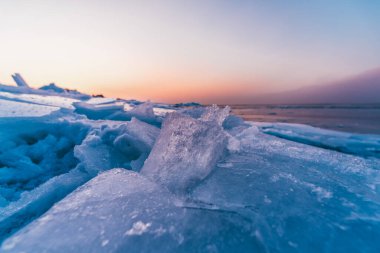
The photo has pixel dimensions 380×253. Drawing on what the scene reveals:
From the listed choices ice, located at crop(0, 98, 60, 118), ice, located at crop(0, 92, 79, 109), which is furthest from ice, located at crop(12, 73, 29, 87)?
ice, located at crop(0, 98, 60, 118)

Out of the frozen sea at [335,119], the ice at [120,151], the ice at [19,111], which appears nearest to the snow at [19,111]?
the ice at [19,111]

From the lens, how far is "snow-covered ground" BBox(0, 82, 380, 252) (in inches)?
39.6

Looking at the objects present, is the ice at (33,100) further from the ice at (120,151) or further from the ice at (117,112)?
the ice at (120,151)

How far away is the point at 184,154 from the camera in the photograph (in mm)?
1714

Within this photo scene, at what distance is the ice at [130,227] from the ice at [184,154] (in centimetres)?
21

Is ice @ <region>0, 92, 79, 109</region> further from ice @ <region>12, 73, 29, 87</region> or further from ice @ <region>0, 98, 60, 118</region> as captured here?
ice @ <region>12, 73, 29, 87</region>

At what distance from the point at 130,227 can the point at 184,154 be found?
744 mm

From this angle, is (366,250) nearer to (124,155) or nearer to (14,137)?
Result: (124,155)

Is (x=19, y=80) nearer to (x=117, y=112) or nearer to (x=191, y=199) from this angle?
(x=117, y=112)

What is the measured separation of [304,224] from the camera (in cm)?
113

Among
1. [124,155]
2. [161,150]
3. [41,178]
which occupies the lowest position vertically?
[41,178]

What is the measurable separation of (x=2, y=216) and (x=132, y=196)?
1.04 metres

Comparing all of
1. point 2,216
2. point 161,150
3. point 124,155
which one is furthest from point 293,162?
point 2,216

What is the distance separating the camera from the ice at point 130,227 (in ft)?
3.14
